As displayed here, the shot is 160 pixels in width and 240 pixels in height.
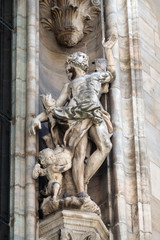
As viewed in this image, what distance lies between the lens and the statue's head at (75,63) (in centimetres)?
1291

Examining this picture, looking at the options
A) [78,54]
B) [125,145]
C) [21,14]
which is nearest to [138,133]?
[125,145]

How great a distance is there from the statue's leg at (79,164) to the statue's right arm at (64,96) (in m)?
0.44

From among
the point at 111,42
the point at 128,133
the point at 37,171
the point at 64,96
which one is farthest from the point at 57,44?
the point at 37,171

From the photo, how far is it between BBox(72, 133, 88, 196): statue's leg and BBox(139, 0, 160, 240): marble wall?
2.50 ft

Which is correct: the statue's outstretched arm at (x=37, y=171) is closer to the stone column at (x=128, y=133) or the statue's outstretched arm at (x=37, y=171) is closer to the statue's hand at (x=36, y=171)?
the statue's hand at (x=36, y=171)

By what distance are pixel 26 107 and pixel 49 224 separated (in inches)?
55.3

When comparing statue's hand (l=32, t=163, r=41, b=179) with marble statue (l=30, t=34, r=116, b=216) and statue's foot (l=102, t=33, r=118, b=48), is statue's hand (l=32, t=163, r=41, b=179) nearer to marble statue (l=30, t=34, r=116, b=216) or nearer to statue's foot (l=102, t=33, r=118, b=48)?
marble statue (l=30, t=34, r=116, b=216)

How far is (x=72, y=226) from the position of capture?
466 inches

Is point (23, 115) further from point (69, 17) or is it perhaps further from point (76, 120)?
point (69, 17)

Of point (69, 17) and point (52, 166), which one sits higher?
point (69, 17)

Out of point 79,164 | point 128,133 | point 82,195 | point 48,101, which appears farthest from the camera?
point 128,133

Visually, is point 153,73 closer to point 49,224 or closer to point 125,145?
point 125,145

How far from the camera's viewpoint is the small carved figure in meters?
12.2

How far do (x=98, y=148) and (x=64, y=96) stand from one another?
2.22 feet
